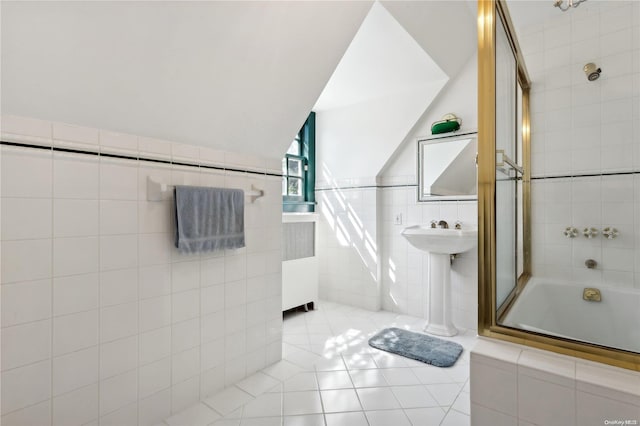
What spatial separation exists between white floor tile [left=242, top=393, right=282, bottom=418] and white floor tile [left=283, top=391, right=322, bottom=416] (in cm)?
4

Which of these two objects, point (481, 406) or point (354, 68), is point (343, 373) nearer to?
point (481, 406)

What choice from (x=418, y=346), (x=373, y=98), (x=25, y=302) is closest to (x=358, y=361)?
(x=418, y=346)

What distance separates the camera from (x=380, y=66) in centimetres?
261

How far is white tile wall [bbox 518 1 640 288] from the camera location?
202 centimetres

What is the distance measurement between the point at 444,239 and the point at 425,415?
132 centimetres

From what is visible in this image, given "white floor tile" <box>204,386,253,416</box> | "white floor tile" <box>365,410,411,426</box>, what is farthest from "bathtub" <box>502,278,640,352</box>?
"white floor tile" <box>204,386,253,416</box>

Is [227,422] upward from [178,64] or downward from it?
downward

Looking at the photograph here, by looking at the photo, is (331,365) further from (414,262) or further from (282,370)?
(414,262)

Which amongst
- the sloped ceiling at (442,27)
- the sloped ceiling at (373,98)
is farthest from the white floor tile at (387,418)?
the sloped ceiling at (442,27)

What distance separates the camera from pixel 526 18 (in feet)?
7.36

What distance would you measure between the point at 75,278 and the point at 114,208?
33 centimetres

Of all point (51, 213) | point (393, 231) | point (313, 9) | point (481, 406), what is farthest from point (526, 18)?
point (51, 213)

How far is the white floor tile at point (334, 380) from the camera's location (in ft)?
6.12

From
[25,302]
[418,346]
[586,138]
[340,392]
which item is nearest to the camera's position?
[25,302]
